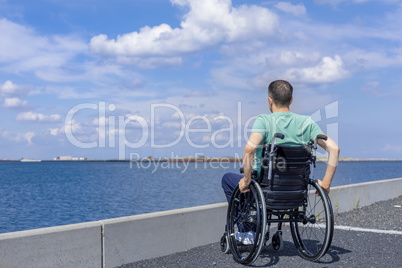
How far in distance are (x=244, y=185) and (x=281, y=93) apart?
102 cm

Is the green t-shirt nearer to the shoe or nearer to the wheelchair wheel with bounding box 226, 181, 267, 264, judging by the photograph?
the wheelchair wheel with bounding box 226, 181, 267, 264

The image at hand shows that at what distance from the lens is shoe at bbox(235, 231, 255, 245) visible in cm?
490

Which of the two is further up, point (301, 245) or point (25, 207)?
point (301, 245)

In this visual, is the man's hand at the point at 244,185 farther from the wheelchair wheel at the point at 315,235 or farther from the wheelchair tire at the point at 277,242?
the wheelchair tire at the point at 277,242

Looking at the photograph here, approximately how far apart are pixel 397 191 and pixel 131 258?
10113mm

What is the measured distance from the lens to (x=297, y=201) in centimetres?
464

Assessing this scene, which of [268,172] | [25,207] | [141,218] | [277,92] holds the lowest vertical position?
[25,207]

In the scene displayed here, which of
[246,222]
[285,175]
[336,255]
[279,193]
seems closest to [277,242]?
[336,255]

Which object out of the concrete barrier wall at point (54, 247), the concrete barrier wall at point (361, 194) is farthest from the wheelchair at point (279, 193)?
the concrete barrier wall at point (361, 194)

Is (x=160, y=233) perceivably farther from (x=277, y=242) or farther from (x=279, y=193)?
(x=279, y=193)

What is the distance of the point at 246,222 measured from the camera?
15.7 feet

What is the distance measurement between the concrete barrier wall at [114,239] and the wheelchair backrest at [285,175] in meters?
1.49

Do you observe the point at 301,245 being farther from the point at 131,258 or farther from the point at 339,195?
the point at 339,195

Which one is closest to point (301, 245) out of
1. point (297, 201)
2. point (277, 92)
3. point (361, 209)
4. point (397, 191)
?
point (297, 201)
